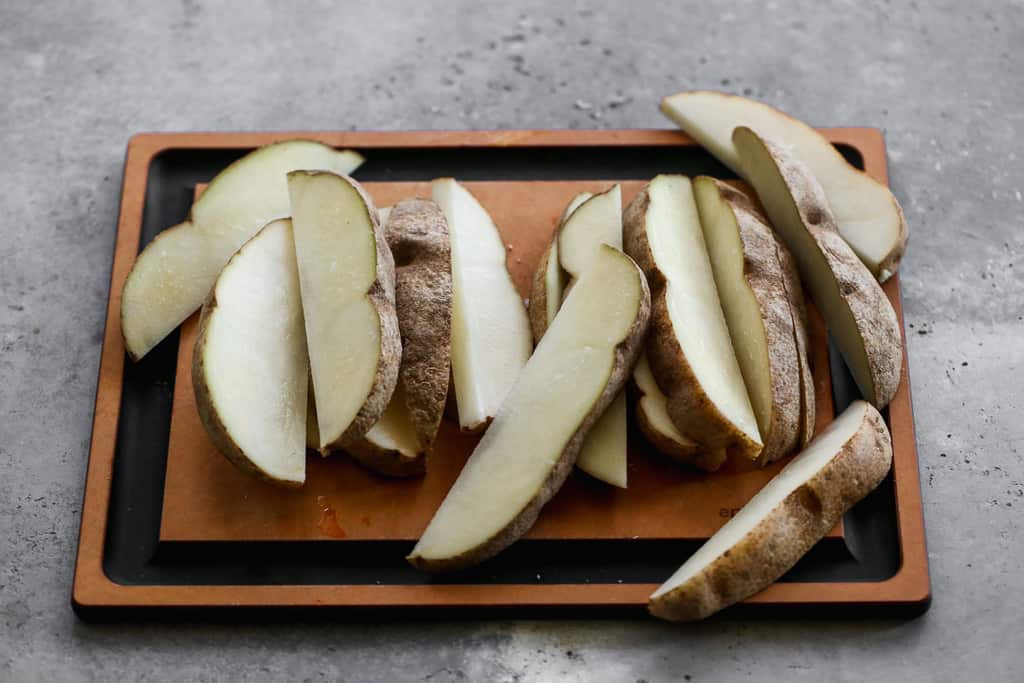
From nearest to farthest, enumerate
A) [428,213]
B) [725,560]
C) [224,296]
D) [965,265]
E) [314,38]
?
[725,560] < [224,296] < [428,213] < [965,265] < [314,38]

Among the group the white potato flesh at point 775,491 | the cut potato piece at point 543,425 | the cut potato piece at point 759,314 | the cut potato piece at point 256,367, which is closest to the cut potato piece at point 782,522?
the white potato flesh at point 775,491

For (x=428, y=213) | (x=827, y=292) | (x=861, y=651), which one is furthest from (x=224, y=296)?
(x=861, y=651)

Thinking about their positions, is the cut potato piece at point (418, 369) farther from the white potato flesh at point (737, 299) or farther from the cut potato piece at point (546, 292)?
the white potato flesh at point (737, 299)

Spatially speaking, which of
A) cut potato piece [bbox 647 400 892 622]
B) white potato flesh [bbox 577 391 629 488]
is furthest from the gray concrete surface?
white potato flesh [bbox 577 391 629 488]

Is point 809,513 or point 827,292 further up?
point 827,292

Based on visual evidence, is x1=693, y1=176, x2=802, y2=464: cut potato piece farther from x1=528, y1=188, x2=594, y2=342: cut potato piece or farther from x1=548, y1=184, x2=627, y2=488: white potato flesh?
x1=528, y1=188, x2=594, y2=342: cut potato piece

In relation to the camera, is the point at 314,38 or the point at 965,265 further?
the point at 314,38

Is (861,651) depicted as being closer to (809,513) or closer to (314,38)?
(809,513)

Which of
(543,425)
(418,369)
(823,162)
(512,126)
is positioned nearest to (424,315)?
(418,369)
